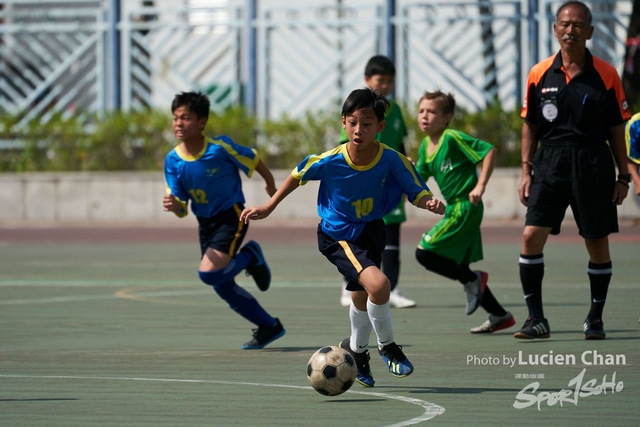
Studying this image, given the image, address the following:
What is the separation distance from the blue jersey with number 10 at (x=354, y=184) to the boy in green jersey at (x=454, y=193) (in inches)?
81.0

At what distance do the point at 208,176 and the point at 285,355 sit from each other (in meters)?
1.52

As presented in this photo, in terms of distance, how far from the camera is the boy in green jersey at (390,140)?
10367 millimetres

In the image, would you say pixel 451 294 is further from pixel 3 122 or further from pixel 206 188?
pixel 3 122

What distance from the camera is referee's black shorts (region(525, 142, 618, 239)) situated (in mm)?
8227

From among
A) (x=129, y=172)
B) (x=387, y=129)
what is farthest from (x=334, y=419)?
(x=129, y=172)

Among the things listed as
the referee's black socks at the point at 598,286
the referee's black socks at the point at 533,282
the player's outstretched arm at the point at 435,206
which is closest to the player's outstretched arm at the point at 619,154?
the referee's black socks at the point at 598,286

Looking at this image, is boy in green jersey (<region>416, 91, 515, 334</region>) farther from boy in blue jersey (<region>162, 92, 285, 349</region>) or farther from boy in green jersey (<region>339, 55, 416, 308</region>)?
boy in blue jersey (<region>162, 92, 285, 349</region>)

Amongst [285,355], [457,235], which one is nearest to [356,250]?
[285,355]

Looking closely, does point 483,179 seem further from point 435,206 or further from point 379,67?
point 435,206

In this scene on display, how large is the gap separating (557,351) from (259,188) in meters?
13.2

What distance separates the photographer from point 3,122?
2252cm

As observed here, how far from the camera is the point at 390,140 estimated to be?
10.7m

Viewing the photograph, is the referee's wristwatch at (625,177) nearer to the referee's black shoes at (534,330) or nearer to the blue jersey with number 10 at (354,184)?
the referee's black shoes at (534,330)

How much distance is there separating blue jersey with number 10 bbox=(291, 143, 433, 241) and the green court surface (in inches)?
36.9
